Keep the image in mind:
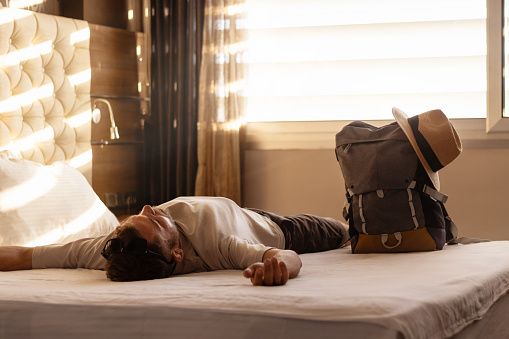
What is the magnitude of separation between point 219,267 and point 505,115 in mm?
1931

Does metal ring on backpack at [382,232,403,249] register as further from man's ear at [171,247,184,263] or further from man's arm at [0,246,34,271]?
man's arm at [0,246,34,271]

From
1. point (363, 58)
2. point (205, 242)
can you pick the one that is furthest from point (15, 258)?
point (363, 58)

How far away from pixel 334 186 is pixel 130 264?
197 cm

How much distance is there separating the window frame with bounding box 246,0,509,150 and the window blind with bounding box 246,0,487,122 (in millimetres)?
59

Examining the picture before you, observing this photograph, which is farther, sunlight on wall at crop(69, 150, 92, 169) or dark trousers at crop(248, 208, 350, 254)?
sunlight on wall at crop(69, 150, 92, 169)

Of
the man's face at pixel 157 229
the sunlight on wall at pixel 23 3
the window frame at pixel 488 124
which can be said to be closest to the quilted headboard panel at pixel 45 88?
the sunlight on wall at pixel 23 3

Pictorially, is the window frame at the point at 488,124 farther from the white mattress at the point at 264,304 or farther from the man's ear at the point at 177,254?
the man's ear at the point at 177,254

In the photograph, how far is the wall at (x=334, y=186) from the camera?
10.9 ft

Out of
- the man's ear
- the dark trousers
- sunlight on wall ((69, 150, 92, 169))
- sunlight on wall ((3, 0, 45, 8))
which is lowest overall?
the dark trousers

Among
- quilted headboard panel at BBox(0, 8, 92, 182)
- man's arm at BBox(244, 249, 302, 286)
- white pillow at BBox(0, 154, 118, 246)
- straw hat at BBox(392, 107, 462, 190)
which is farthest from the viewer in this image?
quilted headboard panel at BBox(0, 8, 92, 182)

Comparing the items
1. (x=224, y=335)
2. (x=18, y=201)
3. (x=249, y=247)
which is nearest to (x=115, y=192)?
(x=18, y=201)

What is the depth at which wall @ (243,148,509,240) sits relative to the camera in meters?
3.32

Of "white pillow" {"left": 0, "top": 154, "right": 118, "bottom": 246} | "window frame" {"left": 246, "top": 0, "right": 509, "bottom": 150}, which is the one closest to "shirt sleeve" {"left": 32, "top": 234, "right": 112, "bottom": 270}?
"white pillow" {"left": 0, "top": 154, "right": 118, "bottom": 246}

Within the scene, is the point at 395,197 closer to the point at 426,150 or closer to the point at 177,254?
the point at 426,150
